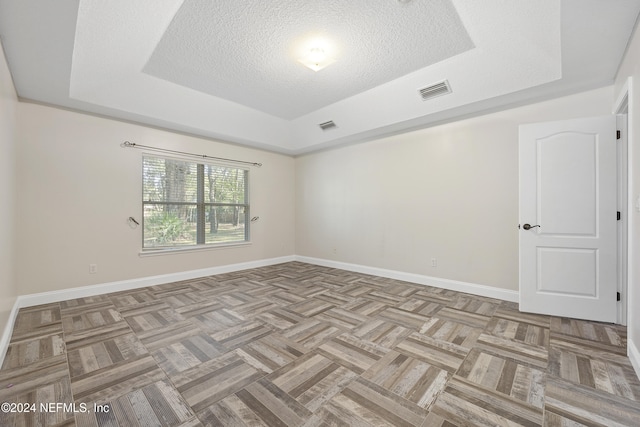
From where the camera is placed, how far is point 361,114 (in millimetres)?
4309

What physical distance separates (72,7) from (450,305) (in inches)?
170

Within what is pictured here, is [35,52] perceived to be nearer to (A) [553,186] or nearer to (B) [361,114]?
(B) [361,114]

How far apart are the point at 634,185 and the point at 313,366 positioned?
9.16ft

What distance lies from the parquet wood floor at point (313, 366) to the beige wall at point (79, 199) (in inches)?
21.2

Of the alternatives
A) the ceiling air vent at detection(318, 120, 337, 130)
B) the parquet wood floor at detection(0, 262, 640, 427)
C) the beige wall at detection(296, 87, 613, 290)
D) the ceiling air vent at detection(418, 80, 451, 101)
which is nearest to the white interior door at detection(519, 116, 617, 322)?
the parquet wood floor at detection(0, 262, 640, 427)

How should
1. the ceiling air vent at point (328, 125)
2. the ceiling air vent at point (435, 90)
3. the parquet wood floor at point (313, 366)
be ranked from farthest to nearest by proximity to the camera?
the ceiling air vent at point (328, 125) → the ceiling air vent at point (435, 90) → the parquet wood floor at point (313, 366)

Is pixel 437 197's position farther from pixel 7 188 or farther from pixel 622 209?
pixel 7 188

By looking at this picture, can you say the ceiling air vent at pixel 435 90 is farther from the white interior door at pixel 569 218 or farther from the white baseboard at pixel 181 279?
the white baseboard at pixel 181 279

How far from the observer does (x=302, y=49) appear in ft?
9.68

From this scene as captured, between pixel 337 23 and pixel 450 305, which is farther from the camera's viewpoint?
pixel 450 305

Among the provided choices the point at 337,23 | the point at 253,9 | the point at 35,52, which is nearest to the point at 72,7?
the point at 35,52

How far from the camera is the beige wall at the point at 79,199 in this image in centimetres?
333

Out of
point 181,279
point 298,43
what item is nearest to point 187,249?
point 181,279

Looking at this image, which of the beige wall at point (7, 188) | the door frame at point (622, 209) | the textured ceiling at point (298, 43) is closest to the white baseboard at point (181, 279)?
the beige wall at point (7, 188)
